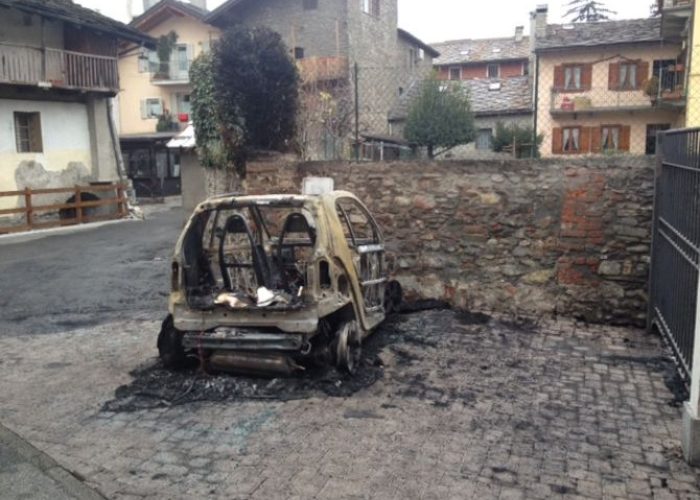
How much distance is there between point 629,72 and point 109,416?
29.4 metres

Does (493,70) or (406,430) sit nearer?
(406,430)

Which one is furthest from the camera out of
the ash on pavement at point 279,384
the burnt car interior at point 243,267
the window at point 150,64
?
the window at point 150,64

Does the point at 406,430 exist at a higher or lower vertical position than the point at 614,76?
lower

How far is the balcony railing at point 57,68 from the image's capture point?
20.6 meters

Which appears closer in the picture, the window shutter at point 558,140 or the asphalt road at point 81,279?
the asphalt road at point 81,279

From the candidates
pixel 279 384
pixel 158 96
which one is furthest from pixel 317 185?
pixel 158 96

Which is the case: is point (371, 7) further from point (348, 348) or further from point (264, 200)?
point (348, 348)

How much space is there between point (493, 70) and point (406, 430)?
4733cm

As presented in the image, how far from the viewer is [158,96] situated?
40.2m

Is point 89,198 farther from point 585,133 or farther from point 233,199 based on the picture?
point 585,133

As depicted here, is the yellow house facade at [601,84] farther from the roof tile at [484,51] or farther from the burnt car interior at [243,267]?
the burnt car interior at [243,267]

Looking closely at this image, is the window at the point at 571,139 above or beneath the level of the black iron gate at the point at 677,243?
above

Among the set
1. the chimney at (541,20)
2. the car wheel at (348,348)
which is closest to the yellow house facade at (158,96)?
the chimney at (541,20)

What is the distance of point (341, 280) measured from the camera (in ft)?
19.8
